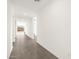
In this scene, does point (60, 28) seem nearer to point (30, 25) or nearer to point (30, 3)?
point (30, 3)

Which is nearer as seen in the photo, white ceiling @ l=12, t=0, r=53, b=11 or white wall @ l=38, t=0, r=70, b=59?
white wall @ l=38, t=0, r=70, b=59

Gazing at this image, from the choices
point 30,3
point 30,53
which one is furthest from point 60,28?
point 30,3

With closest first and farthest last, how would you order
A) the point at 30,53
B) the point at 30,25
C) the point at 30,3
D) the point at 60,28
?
the point at 60,28 < the point at 30,53 < the point at 30,3 < the point at 30,25

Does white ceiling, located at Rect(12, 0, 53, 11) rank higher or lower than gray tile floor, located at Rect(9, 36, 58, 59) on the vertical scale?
higher

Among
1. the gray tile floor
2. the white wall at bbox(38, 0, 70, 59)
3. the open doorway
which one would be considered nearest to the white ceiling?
the white wall at bbox(38, 0, 70, 59)

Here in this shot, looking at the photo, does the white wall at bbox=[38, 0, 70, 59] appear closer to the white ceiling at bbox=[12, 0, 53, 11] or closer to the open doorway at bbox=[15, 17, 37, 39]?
the white ceiling at bbox=[12, 0, 53, 11]

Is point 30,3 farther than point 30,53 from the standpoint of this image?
Yes

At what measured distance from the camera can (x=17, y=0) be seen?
17.4 feet

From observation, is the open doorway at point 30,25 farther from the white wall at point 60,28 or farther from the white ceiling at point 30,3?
the white wall at point 60,28

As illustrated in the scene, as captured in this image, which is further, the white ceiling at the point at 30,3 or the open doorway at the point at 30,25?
the open doorway at the point at 30,25

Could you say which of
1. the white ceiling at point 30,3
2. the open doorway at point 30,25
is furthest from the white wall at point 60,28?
the open doorway at point 30,25
